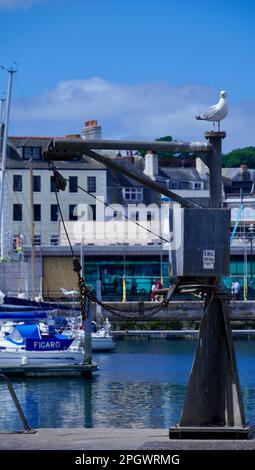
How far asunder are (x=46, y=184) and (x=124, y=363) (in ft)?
158

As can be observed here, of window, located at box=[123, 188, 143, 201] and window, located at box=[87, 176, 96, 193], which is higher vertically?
window, located at box=[87, 176, 96, 193]

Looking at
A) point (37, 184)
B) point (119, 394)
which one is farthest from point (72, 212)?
point (119, 394)

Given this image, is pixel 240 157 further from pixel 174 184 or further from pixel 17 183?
pixel 17 183

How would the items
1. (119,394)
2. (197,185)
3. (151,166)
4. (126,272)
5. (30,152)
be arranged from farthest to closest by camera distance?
(197,185)
(151,166)
(30,152)
(126,272)
(119,394)

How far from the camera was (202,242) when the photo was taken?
604 inches

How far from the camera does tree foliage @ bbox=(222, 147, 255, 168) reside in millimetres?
192500

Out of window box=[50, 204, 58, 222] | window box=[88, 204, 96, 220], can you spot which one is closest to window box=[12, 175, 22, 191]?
window box=[50, 204, 58, 222]

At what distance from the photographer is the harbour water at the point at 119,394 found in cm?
3769

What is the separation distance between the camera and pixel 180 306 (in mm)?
80188

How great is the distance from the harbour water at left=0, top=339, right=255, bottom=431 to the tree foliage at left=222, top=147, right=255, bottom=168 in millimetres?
125732

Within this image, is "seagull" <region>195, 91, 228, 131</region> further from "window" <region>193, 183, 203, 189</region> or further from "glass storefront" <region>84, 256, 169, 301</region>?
"window" <region>193, 183, 203, 189</region>

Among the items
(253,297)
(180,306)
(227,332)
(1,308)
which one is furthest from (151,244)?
(227,332)

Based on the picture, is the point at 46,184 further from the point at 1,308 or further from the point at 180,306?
the point at 1,308

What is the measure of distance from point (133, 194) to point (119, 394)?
69.3m
